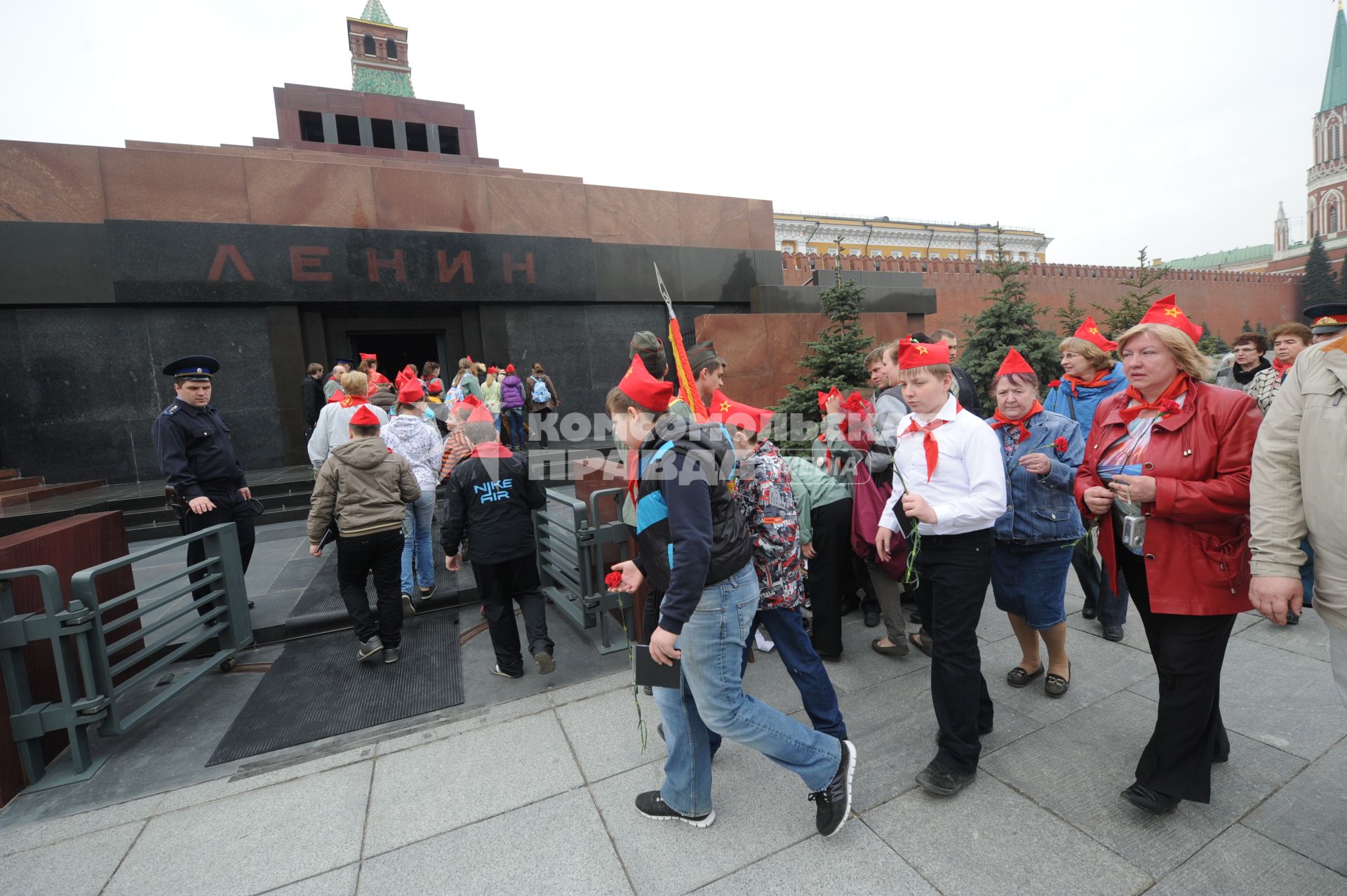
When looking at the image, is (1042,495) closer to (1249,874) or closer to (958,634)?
(958,634)

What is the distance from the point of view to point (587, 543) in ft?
14.1

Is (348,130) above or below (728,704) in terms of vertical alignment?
above

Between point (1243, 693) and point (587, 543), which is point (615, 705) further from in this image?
point (1243, 693)

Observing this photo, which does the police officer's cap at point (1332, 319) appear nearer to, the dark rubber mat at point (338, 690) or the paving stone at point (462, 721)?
the paving stone at point (462, 721)

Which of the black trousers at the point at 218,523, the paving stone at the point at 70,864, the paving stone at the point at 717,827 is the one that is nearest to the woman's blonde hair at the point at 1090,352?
the paving stone at the point at 717,827

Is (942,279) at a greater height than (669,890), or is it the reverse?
(942,279)

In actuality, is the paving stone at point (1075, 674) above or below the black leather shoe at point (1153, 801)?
below

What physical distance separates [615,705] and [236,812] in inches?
76.6

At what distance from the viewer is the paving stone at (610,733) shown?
309 cm

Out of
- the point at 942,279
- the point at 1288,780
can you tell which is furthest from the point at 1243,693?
the point at 942,279

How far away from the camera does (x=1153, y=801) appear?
2416 millimetres

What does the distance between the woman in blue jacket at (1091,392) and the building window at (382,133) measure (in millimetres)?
21233

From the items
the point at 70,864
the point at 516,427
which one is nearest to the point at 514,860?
the point at 70,864

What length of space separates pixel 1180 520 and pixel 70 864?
191 inches
